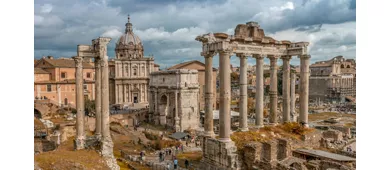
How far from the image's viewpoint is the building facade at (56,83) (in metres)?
45.1

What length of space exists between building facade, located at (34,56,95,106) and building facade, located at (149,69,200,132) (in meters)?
13.2

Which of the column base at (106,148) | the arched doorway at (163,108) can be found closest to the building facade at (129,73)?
the arched doorway at (163,108)

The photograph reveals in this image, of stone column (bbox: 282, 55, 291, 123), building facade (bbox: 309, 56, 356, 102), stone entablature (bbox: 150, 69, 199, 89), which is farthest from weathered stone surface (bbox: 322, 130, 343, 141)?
building facade (bbox: 309, 56, 356, 102)

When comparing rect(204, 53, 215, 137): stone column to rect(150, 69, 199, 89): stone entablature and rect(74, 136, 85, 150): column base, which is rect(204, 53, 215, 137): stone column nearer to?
rect(74, 136, 85, 150): column base

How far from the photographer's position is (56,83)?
150ft

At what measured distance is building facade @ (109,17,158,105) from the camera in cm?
5412

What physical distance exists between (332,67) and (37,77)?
75.5 meters

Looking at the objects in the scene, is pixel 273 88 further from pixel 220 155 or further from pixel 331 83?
pixel 331 83

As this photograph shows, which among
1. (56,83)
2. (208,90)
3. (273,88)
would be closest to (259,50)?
(273,88)

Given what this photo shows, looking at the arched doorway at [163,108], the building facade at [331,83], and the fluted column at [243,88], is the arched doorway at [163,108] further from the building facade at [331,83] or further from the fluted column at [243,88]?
the building facade at [331,83]

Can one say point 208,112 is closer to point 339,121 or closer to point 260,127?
point 260,127

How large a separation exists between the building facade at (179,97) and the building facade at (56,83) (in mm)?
13234

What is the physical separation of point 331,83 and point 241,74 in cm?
7614

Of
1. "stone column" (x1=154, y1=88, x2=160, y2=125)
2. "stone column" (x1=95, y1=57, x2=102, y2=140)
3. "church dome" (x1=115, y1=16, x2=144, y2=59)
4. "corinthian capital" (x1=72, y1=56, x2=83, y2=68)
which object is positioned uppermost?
"church dome" (x1=115, y1=16, x2=144, y2=59)
